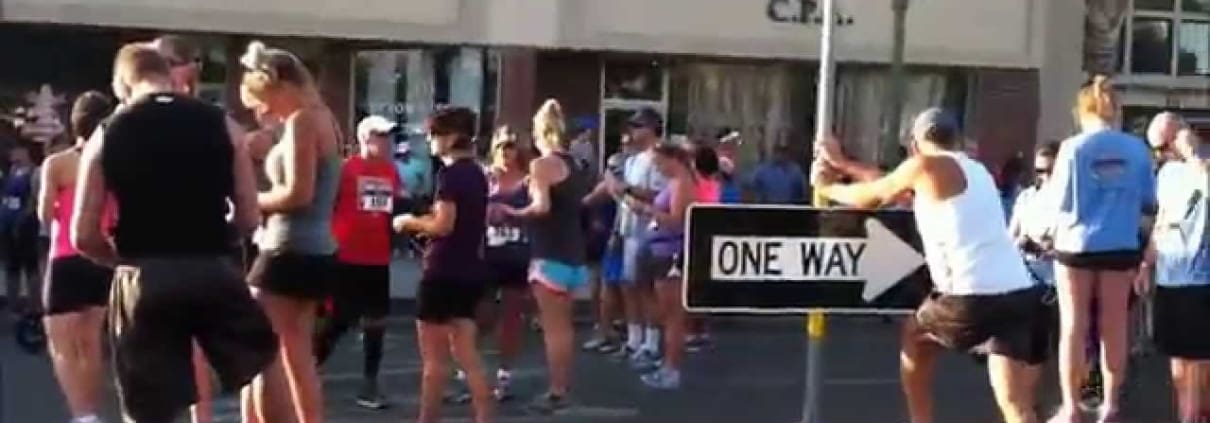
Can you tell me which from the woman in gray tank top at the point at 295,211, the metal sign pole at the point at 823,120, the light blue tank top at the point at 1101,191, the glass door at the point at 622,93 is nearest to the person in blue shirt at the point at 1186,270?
the light blue tank top at the point at 1101,191

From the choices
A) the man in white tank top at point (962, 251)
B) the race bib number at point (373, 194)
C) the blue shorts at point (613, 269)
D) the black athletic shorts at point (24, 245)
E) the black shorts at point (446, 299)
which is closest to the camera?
the man in white tank top at point (962, 251)

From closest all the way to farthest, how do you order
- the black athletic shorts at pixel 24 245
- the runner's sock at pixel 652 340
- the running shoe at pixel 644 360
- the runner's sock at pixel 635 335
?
the running shoe at pixel 644 360 < the runner's sock at pixel 652 340 < the runner's sock at pixel 635 335 < the black athletic shorts at pixel 24 245

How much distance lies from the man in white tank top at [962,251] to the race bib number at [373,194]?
2955 mm

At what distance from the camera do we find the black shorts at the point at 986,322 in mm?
8562

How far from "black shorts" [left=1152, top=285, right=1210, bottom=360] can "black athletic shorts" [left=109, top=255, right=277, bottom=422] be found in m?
5.48

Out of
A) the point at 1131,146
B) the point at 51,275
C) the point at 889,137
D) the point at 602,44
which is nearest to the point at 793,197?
the point at 602,44

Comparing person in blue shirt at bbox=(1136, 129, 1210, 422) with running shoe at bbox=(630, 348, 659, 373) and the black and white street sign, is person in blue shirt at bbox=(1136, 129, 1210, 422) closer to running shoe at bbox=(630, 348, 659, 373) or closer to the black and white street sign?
the black and white street sign

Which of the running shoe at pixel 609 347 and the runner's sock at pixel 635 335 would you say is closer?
the runner's sock at pixel 635 335

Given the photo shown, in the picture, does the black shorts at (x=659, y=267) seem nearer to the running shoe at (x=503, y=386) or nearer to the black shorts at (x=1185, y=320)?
the running shoe at (x=503, y=386)

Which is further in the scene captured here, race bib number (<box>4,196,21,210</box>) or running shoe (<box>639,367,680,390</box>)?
race bib number (<box>4,196,21,210</box>)

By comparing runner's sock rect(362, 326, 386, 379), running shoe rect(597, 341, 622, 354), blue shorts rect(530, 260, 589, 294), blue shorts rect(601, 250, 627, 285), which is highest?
blue shorts rect(530, 260, 589, 294)

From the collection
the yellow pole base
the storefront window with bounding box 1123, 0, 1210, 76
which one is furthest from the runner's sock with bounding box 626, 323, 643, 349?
the storefront window with bounding box 1123, 0, 1210, 76

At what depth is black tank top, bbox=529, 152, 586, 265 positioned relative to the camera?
11656mm

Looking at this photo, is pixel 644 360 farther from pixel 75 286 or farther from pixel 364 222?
pixel 75 286
